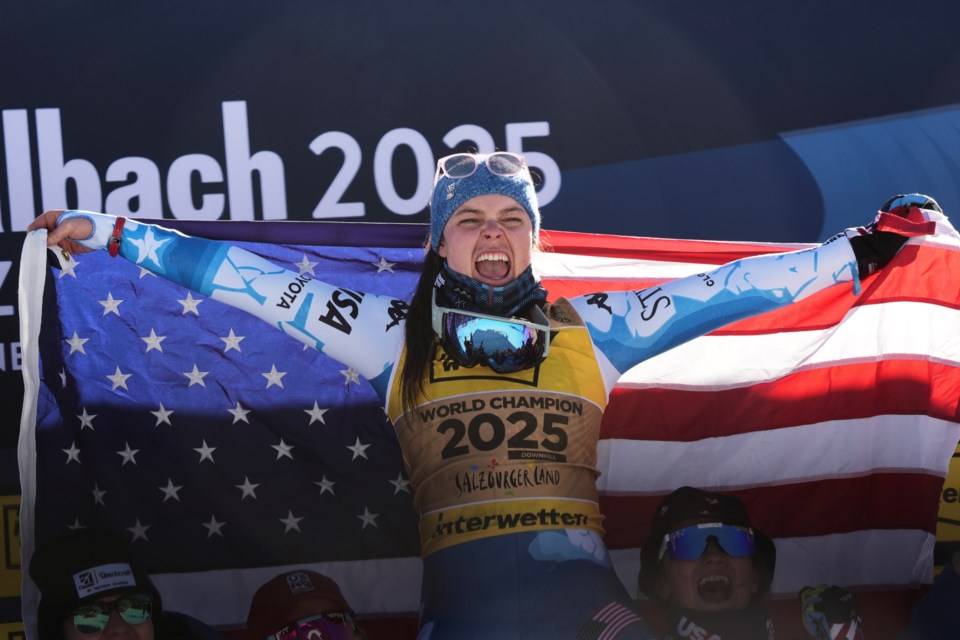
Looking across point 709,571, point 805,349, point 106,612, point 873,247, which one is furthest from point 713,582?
point 106,612

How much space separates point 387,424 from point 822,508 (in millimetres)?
1478

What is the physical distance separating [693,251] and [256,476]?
5.37 feet

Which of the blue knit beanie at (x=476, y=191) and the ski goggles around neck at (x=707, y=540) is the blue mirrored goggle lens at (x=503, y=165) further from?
the ski goggles around neck at (x=707, y=540)

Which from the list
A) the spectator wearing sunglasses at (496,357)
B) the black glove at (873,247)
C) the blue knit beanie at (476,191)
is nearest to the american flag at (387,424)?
the black glove at (873,247)

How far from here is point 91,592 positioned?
3006 mm

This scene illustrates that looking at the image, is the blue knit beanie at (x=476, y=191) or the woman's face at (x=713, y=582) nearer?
the blue knit beanie at (x=476, y=191)

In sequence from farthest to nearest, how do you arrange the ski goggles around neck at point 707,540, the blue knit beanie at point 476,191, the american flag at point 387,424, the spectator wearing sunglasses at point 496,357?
1. the american flag at point 387,424
2. the ski goggles around neck at point 707,540
3. the blue knit beanie at point 476,191
4. the spectator wearing sunglasses at point 496,357

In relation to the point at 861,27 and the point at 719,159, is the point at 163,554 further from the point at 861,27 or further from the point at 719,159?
the point at 861,27

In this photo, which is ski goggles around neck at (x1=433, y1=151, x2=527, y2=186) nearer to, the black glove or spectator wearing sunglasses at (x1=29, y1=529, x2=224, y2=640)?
the black glove

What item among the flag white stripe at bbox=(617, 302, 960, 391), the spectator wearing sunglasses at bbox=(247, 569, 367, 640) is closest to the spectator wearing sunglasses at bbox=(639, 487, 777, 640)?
the flag white stripe at bbox=(617, 302, 960, 391)

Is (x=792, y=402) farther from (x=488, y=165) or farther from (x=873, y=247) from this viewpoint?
(x=488, y=165)

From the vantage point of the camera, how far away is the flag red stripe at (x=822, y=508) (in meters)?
3.59

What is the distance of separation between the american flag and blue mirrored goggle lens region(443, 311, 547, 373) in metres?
1.02

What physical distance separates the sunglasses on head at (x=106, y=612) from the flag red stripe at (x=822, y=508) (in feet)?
4.98
